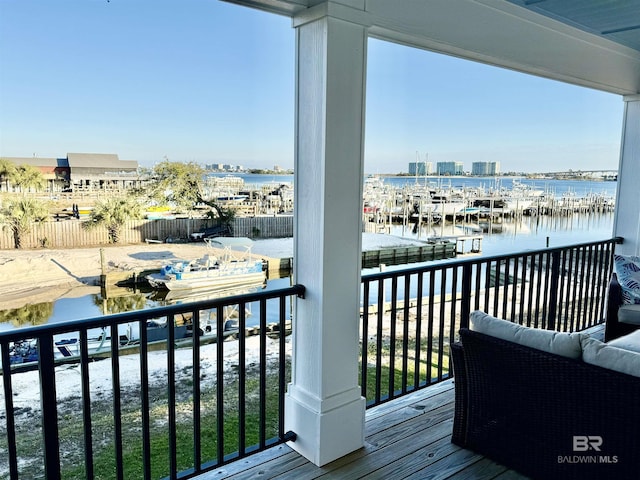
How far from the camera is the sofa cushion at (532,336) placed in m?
1.86

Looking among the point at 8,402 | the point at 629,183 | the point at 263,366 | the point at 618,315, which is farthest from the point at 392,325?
the point at 629,183

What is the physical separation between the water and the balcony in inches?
9.5

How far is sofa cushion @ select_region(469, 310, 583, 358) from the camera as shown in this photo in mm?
1859

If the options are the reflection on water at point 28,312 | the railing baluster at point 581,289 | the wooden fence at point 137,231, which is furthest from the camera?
the railing baluster at point 581,289

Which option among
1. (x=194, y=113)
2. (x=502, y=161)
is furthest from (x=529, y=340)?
(x=502, y=161)

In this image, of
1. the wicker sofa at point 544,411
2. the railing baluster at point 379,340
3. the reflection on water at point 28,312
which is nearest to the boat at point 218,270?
the reflection on water at point 28,312

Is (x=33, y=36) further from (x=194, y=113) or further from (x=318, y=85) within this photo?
(x=318, y=85)

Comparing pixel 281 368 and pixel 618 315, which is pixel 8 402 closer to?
pixel 281 368

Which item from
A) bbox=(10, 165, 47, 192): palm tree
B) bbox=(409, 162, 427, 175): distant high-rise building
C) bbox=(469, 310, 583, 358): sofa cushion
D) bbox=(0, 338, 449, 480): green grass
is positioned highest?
bbox=(409, 162, 427, 175): distant high-rise building

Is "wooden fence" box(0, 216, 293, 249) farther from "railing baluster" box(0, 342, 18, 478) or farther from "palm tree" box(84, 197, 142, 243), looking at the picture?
"railing baluster" box(0, 342, 18, 478)

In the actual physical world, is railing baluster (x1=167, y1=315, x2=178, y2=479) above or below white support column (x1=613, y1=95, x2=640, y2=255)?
below

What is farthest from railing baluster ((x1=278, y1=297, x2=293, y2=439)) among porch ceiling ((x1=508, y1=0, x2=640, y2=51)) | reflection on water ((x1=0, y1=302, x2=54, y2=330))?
porch ceiling ((x1=508, y1=0, x2=640, y2=51))

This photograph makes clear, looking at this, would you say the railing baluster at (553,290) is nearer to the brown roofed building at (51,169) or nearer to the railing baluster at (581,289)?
the railing baluster at (581,289)

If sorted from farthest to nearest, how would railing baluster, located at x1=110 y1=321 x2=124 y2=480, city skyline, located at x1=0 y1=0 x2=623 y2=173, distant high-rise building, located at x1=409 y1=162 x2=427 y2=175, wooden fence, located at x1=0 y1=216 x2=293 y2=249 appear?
distant high-rise building, located at x1=409 y1=162 x2=427 y2=175, city skyline, located at x1=0 y1=0 x2=623 y2=173, wooden fence, located at x1=0 y1=216 x2=293 y2=249, railing baluster, located at x1=110 y1=321 x2=124 y2=480
